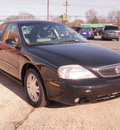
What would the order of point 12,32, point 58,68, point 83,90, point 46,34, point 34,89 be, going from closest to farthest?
point 83,90 → point 58,68 → point 34,89 → point 46,34 → point 12,32

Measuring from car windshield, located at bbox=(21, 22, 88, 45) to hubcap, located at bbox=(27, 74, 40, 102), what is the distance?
72 cm

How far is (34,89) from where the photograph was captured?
341cm

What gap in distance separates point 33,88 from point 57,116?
26.3 inches

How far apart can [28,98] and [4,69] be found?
132cm

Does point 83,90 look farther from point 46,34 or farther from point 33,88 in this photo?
point 46,34

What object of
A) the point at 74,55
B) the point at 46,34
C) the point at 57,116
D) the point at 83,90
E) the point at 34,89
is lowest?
the point at 57,116

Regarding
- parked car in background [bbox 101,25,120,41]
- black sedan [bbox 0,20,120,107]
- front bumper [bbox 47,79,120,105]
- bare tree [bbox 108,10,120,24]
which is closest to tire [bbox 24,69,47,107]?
black sedan [bbox 0,20,120,107]

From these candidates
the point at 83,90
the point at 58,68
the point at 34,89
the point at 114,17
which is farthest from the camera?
the point at 114,17

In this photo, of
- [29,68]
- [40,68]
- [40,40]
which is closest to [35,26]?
[40,40]

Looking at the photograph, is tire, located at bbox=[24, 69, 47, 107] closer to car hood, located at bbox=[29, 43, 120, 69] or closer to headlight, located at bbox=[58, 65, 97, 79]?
car hood, located at bbox=[29, 43, 120, 69]

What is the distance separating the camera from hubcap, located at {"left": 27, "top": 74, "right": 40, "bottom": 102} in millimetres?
3381

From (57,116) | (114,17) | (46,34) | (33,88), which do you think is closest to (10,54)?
(46,34)

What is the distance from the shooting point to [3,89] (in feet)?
14.6

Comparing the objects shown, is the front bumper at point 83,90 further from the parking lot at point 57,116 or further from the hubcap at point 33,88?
the hubcap at point 33,88
